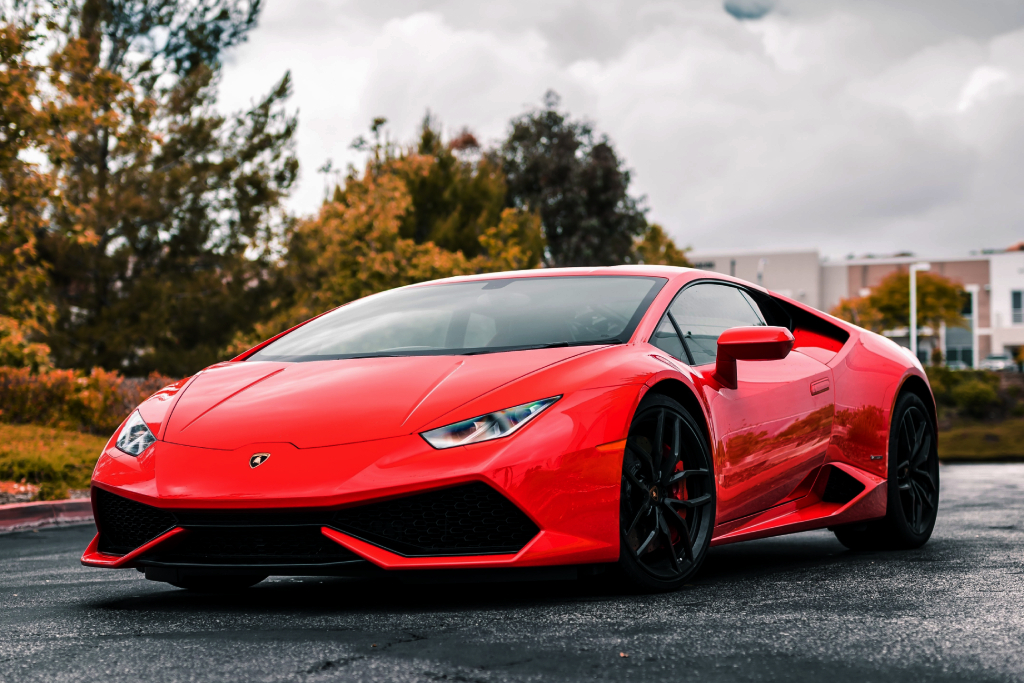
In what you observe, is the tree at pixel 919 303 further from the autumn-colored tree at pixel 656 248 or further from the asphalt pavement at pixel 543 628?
the asphalt pavement at pixel 543 628

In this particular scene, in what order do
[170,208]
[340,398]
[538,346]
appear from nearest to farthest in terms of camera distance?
[340,398], [538,346], [170,208]

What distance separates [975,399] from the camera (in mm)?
31234

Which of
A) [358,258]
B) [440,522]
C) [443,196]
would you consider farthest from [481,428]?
[443,196]

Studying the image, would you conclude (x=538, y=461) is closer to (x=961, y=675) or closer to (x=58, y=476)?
(x=961, y=675)

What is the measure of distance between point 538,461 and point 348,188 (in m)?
23.6

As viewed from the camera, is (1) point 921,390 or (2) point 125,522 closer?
(2) point 125,522

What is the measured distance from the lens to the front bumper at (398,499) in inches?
130

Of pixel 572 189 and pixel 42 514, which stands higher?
pixel 572 189

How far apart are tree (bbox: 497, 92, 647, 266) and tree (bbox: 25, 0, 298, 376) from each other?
1694 cm

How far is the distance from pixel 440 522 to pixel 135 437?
3.96ft

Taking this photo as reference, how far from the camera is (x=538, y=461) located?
3.36m

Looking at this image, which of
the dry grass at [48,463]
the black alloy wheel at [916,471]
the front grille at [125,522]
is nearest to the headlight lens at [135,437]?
the front grille at [125,522]

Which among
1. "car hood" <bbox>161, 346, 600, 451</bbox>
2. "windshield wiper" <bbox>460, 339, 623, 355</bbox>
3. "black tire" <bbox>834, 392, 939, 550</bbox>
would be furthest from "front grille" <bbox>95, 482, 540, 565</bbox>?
"black tire" <bbox>834, 392, 939, 550</bbox>

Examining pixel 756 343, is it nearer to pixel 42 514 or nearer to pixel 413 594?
pixel 413 594
